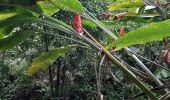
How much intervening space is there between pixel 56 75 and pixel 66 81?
0.25 m

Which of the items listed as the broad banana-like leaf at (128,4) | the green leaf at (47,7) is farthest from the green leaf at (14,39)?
the broad banana-like leaf at (128,4)

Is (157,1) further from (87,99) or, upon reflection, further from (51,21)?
(87,99)

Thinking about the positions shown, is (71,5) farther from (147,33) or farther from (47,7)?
(147,33)

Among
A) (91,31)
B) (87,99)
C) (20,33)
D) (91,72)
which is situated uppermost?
(20,33)

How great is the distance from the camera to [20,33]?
3.77 feet

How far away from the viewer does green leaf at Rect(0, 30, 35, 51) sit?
3.76ft

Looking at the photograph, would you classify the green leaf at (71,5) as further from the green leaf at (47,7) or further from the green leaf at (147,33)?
the green leaf at (147,33)

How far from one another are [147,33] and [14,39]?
53 cm

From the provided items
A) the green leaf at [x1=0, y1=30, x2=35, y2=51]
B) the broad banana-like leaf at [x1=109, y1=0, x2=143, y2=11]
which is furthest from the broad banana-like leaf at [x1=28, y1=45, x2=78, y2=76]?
the broad banana-like leaf at [x1=109, y1=0, x2=143, y2=11]

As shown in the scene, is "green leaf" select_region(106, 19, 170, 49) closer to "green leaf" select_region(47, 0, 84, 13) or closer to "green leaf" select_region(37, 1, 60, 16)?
"green leaf" select_region(47, 0, 84, 13)

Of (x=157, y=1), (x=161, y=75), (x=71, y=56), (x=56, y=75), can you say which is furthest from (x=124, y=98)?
(x=157, y=1)

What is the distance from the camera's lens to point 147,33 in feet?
2.62

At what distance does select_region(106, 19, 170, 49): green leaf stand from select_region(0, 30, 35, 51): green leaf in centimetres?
41

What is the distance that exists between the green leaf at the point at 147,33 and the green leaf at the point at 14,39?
0.41 metres
